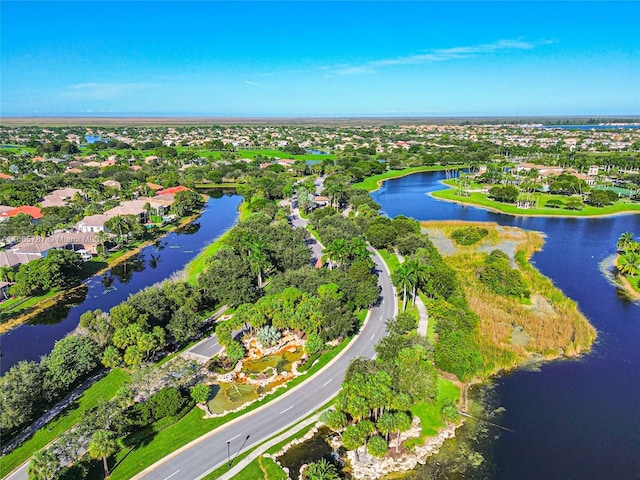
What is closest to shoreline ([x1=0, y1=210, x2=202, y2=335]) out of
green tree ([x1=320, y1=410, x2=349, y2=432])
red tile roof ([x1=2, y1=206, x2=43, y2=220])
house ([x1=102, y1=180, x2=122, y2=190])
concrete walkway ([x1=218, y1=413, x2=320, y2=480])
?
red tile roof ([x1=2, y1=206, x2=43, y2=220])

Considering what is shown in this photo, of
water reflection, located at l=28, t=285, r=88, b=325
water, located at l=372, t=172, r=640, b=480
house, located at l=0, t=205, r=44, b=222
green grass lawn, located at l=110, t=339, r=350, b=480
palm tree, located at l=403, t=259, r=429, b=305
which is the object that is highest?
palm tree, located at l=403, t=259, r=429, b=305

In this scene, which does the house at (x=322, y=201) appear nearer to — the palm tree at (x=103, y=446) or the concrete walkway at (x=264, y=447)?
the concrete walkway at (x=264, y=447)

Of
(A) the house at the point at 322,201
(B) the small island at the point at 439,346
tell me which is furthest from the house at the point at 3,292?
(A) the house at the point at 322,201

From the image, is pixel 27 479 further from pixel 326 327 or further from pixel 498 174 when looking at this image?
pixel 498 174

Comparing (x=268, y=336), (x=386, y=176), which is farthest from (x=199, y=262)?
(x=386, y=176)

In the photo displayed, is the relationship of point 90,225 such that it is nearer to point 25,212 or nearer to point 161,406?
point 25,212

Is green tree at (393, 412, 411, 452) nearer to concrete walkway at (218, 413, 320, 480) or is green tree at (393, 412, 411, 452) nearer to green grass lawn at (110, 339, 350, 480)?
concrete walkway at (218, 413, 320, 480)
